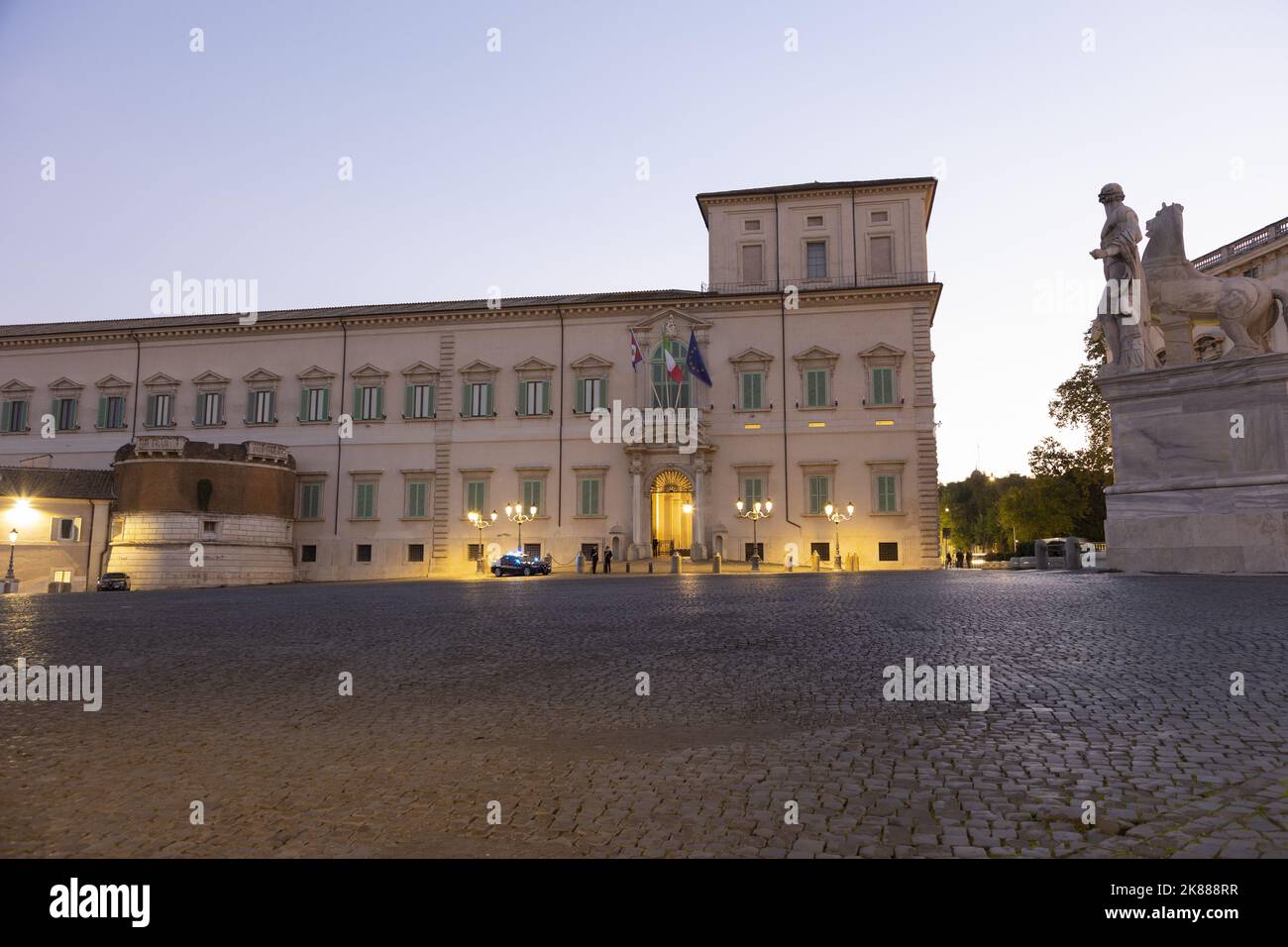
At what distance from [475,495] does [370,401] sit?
776 cm

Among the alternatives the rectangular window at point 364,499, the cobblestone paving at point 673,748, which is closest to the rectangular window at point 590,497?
the rectangular window at point 364,499

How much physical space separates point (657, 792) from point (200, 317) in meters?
52.0

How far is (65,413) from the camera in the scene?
1833 inches

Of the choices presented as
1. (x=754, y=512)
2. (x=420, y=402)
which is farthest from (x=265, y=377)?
(x=754, y=512)

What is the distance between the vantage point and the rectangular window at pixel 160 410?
45656mm

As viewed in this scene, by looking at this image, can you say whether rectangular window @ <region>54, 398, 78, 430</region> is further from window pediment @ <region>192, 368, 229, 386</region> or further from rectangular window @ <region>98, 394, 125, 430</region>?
window pediment @ <region>192, 368, 229, 386</region>

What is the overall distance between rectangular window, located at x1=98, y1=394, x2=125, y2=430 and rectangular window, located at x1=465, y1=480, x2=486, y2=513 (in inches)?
776

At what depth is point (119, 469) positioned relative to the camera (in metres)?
40.0

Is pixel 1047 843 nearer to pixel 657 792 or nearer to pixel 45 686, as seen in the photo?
pixel 657 792

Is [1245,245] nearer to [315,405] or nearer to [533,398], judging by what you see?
[533,398]

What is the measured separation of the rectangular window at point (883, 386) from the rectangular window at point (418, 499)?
22.3 meters
